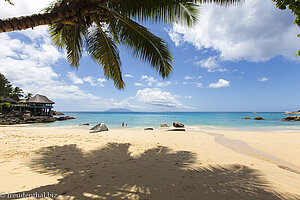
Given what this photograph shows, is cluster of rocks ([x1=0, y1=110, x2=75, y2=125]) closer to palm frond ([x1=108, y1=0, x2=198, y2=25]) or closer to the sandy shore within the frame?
the sandy shore

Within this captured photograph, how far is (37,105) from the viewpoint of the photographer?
32812 millimetres

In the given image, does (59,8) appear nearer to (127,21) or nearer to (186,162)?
(127,21)

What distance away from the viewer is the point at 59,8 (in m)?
2.89

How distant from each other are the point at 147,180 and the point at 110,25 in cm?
547

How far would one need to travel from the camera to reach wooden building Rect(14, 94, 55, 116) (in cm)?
3033

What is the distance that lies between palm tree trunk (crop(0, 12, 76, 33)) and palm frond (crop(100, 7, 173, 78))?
6.94 feet

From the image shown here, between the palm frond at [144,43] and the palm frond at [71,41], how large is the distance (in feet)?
6.37

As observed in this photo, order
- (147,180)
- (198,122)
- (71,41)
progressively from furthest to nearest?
(198,122) → (71,41) → (147,180)

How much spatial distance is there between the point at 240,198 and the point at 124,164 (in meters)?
2.59

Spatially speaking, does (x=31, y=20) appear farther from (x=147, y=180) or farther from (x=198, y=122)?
(x=198, y=122)

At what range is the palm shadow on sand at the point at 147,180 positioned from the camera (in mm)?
2111

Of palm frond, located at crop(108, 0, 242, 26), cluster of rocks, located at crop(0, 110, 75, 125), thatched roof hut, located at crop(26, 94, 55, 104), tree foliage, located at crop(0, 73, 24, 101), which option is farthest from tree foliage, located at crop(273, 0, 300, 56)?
tree foliage, located at crop(0, 73, 24, 101)

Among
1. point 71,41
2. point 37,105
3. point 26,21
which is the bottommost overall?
point 37,105

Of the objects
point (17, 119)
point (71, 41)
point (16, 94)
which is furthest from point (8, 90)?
point (71, 41)
